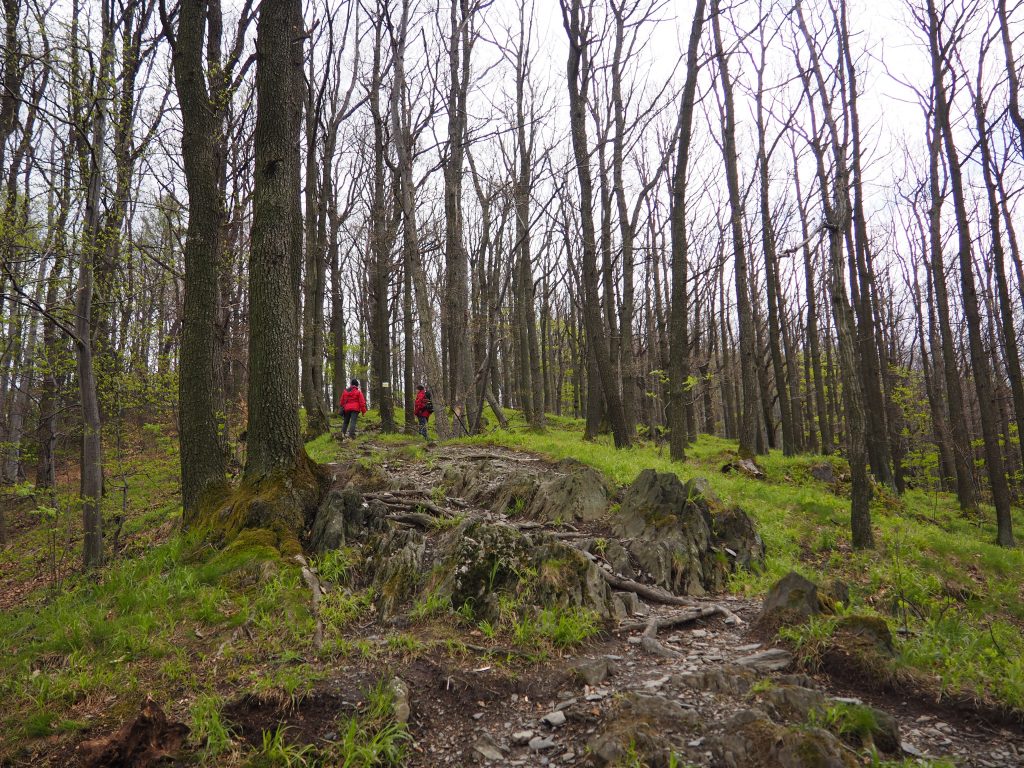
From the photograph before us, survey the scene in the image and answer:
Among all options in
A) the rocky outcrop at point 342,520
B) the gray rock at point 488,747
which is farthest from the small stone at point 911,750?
the rocky outcrop at point 342,520

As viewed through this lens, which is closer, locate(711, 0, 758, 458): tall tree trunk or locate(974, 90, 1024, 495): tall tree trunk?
locate(974, 90, 1024, 495): tall tree trunk

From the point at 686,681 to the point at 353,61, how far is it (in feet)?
63.9

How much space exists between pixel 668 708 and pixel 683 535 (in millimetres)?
3136

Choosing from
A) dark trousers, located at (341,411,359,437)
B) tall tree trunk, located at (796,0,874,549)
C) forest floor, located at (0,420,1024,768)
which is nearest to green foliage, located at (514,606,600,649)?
forest floor, located at (0,420,1024,768)

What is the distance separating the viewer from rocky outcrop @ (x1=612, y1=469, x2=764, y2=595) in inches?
227

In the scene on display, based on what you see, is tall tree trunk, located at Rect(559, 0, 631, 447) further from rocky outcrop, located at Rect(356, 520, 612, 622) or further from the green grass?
rocky outcrop, located at Rect(356, 520, 612, 622)

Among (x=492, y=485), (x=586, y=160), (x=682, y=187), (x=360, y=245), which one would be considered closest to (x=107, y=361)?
Result: (x=492, y=485)

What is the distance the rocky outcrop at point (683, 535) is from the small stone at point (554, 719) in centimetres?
251

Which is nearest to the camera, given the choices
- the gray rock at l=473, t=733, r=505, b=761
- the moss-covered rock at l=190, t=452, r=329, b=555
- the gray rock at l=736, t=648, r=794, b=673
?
the gray rock at l=473, t=733, r=505, b=761

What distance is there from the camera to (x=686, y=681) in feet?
11.7

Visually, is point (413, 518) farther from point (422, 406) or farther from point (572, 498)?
point (422, 406)

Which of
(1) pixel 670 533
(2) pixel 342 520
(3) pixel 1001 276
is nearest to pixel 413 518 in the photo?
(2) pixel 342 520

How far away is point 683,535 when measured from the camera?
6145 millimetres

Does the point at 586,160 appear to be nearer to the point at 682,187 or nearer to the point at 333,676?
the point at 682,187
